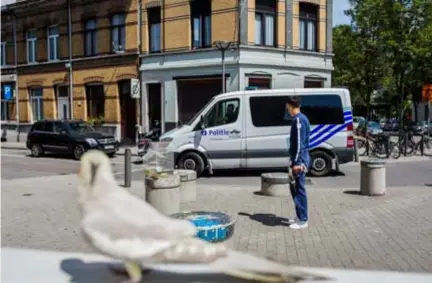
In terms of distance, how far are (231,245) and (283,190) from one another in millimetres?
4174

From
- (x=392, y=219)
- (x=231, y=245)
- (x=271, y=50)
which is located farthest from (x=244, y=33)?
(x=231, y=245)

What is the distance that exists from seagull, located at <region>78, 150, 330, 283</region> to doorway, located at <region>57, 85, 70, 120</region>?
28.9m

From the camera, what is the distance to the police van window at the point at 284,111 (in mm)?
14516

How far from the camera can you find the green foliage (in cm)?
2683

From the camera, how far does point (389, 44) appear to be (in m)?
27.0

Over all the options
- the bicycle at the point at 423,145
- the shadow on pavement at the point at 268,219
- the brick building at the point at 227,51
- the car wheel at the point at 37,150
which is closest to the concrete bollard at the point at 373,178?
the shadow on pavement at the point at 268,219

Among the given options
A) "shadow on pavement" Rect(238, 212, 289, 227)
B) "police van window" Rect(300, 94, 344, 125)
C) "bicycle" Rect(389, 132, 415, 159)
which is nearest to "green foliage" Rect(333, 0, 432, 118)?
"bicycle" Rect(389, 132, 415, 159)

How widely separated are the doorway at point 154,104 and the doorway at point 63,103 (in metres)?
6.70

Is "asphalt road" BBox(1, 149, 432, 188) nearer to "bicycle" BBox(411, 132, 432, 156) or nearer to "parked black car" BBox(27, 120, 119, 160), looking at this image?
"parked black car" BBox(27, 120, 119, 160)

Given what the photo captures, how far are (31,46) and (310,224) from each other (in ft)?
95.1

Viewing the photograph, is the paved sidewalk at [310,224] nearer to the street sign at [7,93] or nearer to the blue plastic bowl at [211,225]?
the blue plastic bowl at [211,225]

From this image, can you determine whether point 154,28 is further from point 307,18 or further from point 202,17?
point 307,18

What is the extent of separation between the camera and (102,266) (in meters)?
3.04

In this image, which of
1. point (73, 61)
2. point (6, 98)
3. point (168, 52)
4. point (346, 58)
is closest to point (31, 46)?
point (6, 98)
